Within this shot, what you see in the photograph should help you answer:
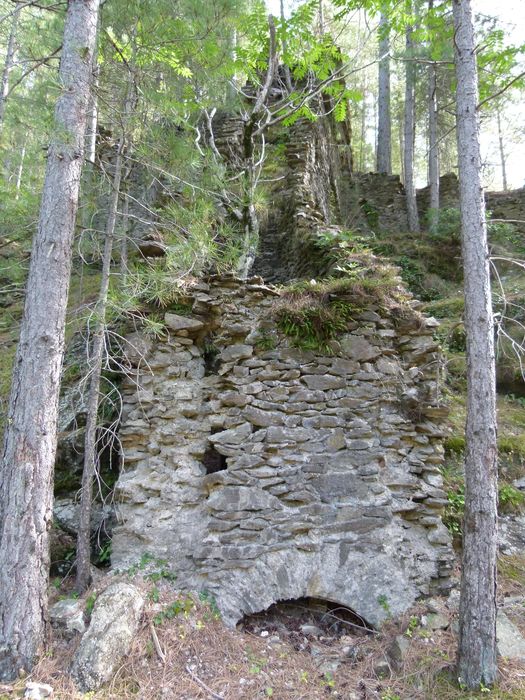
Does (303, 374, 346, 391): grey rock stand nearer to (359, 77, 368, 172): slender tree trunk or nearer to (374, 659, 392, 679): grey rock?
(374, 659, 392, 679): grey rock

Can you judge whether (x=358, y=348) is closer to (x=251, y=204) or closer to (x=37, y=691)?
(x=251, y=204)

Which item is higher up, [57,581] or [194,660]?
[57,581]

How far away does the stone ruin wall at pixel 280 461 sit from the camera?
12.6 ft

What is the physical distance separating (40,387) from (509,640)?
13.6 ft

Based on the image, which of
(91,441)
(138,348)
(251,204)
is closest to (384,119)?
(251,204)

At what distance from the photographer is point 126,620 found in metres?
3.21

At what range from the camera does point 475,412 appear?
3.23m

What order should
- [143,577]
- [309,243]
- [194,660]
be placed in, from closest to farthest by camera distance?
1. [194,660]
2. [143,577]
3. [309,243]

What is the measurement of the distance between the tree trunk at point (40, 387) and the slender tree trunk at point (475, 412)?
3077 mm

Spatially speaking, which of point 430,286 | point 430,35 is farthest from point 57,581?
point 430,286

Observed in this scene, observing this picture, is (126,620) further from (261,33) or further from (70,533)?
(261,33)

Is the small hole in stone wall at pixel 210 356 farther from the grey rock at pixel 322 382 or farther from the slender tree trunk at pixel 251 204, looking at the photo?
the slender tree trunk at pixel 251 204

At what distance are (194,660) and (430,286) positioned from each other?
8.19 m

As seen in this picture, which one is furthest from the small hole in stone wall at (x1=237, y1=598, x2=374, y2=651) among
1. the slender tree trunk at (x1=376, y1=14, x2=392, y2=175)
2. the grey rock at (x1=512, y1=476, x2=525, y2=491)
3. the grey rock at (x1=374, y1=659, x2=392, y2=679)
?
the slender tree trunk at (x1=376, y1=14, x2=392, y2=175)
